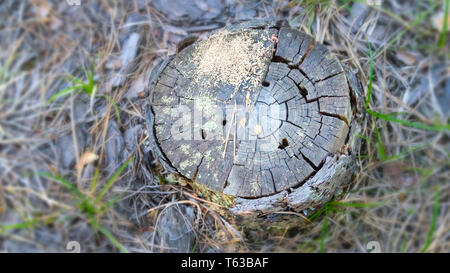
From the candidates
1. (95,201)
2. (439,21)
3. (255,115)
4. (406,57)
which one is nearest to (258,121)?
(255,115)

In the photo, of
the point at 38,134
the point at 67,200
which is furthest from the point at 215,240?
the point at 38,134

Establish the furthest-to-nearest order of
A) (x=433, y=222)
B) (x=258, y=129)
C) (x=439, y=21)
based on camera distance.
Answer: (x=439, y=21), (x=433, y=222), (x=258, y=129)

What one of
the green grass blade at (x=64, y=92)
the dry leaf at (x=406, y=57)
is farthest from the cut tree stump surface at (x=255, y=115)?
the dry leaf at (x=406, y=57)

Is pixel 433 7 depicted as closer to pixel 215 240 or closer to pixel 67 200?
pixel 215 240

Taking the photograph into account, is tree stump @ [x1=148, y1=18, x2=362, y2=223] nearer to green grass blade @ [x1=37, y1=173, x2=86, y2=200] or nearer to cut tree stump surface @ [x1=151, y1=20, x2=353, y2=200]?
cut tree stump surface @ [x1=151, y1=20, x2=353, y2=200]

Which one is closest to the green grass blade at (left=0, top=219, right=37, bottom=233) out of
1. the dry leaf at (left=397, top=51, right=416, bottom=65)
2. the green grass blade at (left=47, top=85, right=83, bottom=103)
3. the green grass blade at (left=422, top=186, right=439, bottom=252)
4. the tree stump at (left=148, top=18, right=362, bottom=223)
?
the green grass blade at (left=47, top=85, right=83, bottom=103)

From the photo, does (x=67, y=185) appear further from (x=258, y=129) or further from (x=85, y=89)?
(x=258, y=129)

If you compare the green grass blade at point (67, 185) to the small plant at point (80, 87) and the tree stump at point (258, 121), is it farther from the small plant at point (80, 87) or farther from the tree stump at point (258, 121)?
the tree stump at point (258, 121)
